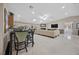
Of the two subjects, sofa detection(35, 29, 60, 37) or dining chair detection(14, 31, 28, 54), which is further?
sofa detection(35, 29, 60, 37)

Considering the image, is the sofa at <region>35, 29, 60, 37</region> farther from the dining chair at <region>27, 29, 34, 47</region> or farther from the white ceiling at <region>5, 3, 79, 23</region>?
the white ceiling at <region>5, 3, 79, 23</region>

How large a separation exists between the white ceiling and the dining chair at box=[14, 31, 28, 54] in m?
0.46

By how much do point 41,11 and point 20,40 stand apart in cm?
118

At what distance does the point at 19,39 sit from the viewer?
3.29 metres

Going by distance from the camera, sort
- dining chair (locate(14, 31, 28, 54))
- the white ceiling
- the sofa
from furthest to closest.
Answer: the sofa < dining chair (locate(14, 31, 28, 54)) < the white ceiling

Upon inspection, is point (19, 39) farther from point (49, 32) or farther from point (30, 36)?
point (49, 32)

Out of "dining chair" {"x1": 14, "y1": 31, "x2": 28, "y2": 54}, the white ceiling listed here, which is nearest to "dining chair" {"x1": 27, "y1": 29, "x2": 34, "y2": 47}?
"dining chair" {"x1": 14, "y1": 31, "x2": 28, "y2": 54}

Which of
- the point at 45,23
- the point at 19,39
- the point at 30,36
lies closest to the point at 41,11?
the point at 45,23

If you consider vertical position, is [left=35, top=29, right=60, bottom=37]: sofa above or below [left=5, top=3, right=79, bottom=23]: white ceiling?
below

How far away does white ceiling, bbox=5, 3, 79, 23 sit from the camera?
3.12 metres

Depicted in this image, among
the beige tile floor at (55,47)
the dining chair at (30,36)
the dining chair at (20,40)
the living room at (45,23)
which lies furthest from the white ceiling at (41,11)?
the beige tile floor at (55,47)

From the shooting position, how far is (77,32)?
3307 millimetres

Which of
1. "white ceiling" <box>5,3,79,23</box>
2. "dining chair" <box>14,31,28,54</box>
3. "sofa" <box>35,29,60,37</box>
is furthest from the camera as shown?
"sofa" <box>35,29,60,37</box>
